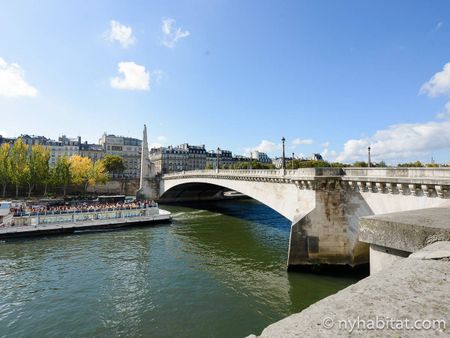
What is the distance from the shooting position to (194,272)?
1886cm

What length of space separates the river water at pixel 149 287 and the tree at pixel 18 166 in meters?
34.0

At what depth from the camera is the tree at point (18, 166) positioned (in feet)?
179

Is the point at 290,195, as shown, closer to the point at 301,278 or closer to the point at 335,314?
the point at 301,278

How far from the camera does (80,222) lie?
3294 centimetres

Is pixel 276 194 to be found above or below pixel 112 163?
below

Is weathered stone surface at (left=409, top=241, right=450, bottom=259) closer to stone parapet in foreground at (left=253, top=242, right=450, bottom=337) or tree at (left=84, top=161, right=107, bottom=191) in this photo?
stone parapet in foreground at (left=253, top=242, right=450, bottom=337)

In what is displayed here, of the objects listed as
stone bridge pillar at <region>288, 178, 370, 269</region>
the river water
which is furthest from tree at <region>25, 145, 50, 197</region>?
stone bridge pillar at <region>288, 178, 370, 269</region>

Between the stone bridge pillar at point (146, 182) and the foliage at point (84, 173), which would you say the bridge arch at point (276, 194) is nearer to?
the stone bridge pillar at point (146, 182)

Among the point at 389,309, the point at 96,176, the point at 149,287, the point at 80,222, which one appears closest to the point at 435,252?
the point at 389,309

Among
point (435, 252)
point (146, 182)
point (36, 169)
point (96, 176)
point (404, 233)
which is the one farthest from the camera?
point (146, 182)

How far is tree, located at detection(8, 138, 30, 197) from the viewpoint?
5450cm

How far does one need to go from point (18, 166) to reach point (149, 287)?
179 feet

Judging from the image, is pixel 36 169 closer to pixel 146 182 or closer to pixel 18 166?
pixel 18 166

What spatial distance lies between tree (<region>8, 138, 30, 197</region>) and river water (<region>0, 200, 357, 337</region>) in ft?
112
